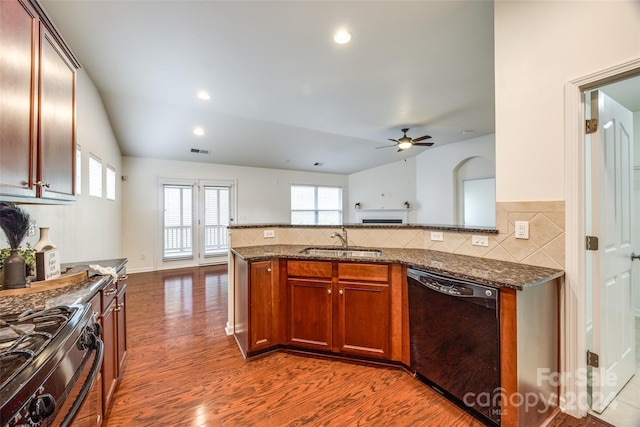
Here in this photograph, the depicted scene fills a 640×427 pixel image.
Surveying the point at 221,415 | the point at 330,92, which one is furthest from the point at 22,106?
the point at 330,92

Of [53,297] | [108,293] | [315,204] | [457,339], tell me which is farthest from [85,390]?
[315,204]

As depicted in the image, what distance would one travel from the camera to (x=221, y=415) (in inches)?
64.2

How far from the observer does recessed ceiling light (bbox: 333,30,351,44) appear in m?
2.31

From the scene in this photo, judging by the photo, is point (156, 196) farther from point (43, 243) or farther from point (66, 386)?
→ point (66, 386)

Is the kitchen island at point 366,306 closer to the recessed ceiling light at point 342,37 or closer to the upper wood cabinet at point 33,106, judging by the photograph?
the upper wood cabinet at point 33,106

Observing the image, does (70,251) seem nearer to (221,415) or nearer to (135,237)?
(221,415)

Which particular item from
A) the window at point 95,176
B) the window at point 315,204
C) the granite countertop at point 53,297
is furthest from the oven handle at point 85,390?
the window at point 315,204

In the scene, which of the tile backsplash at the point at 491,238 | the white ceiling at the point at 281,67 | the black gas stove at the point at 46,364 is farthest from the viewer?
the white ceiling at the point at 281,67

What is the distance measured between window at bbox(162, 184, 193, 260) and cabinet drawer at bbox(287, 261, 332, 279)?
15.8 ft

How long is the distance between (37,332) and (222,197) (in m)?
6.00

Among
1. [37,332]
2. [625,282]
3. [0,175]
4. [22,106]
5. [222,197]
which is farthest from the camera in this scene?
[222,197]

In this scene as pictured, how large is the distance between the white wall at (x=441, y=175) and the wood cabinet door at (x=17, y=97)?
604 centimetres

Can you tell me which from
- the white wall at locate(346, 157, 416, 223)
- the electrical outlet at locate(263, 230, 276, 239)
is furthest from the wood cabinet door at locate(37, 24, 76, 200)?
the white wall at locate(346, 157, 416, 223)

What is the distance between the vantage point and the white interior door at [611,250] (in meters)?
1.59
